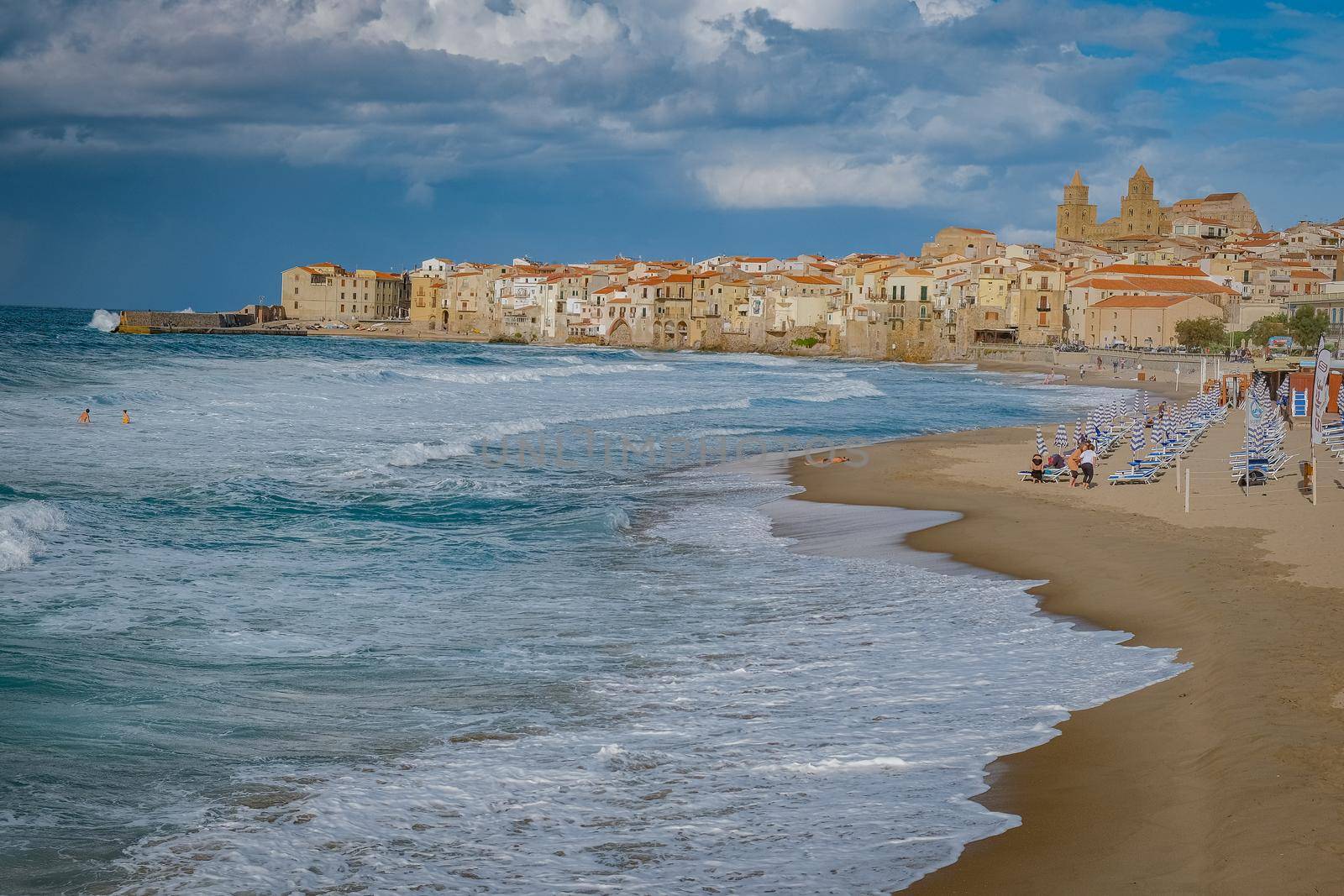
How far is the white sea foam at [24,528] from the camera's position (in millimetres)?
12711

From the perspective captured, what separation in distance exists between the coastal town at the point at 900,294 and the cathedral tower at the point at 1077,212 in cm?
284

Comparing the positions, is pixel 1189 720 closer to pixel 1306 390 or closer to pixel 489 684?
pixel 489 684

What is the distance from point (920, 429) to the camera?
3269cm

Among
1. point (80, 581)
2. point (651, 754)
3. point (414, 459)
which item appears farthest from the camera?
point (414, 459)

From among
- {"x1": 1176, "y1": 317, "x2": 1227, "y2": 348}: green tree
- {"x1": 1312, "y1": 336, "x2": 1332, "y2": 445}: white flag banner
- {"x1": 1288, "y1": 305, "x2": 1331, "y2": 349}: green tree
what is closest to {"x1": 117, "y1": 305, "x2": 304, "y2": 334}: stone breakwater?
{"x1": 1176, "y1": 317, "x2": 1227, "y2": 348}: green tree

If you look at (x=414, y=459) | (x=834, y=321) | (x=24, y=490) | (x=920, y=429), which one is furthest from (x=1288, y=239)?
(x=24, y=490)

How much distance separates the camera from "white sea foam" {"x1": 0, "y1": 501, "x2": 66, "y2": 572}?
12.7 m

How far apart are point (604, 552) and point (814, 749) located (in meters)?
6.99

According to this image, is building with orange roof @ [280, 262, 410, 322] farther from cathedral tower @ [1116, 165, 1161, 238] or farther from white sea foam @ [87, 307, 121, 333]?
cathedral tower @ [1116, 165, 1161, 238]

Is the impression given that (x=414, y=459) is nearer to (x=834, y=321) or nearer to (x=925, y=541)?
(x=925, y=541)

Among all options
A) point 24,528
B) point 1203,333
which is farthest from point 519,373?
point 24,528

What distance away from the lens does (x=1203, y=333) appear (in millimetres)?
73688

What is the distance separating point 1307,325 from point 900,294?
37.2 m

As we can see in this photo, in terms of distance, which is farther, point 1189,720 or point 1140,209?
point 1140,209
